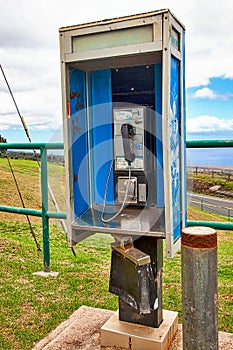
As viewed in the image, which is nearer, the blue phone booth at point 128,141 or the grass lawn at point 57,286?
the blue phone booth at point 128,141

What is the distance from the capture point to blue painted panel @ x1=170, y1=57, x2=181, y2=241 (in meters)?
2.12

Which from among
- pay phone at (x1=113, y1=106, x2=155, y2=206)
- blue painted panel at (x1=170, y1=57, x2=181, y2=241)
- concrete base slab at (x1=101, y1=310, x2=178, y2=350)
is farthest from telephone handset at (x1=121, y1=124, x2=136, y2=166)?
concrete base slab at (x1=101, y1=310, x2=178, y2=350)

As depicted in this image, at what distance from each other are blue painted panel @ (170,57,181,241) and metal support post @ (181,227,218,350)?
74 cm

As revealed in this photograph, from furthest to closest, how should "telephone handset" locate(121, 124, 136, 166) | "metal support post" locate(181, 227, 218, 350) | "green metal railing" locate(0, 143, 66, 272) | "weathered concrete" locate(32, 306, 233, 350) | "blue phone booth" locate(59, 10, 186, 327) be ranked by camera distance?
1. "green metal railing" locate(0, 143, 66, 272)
2. "telephone handset" locate(121, 124, 136, 166)
3. "weathered concrete" locate(32, 306, 233, 350)
4. "blue phone booth" locate(59, 10, 186, 327)
5. "metal support post" locate(181, 227, 218, 350)

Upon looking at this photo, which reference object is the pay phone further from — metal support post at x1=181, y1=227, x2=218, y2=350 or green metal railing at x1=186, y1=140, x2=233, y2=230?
metal support post at x1=181, y1=227, x2=218, y2=350

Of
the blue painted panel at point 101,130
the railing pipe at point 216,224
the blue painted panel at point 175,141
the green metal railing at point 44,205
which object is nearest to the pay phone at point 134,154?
the blue painted panel at point 101,130

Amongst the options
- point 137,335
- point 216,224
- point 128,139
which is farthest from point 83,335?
point 128,139

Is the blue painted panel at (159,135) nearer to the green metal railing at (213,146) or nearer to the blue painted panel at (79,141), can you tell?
the green metal railing at (213,146)

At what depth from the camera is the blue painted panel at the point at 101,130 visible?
261cm

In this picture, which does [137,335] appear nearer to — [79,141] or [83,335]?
[83,335]

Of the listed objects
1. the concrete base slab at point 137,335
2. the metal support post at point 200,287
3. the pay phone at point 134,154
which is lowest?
the concrete base slab at point 137,335

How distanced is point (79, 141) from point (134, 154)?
0.35 m

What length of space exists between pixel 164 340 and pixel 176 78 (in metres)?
1.37

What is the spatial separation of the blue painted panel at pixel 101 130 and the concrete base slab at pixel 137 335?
2.52 feet
